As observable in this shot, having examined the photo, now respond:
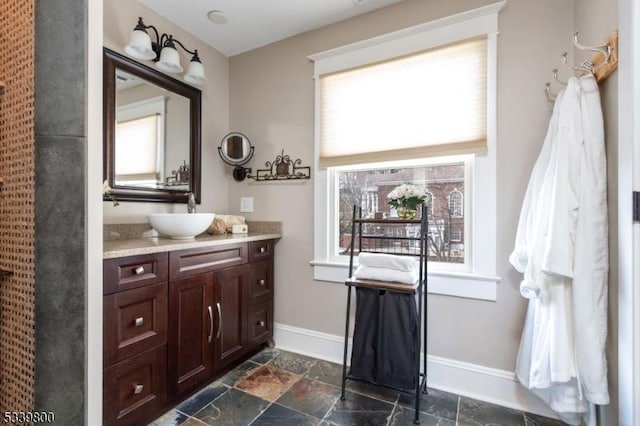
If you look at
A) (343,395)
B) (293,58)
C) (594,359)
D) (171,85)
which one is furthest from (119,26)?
(594,359)

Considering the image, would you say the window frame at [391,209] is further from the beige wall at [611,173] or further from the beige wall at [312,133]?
the beige wall at [611,173]

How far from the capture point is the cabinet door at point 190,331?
62.7 inches

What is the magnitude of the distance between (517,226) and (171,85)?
2480 millimetres

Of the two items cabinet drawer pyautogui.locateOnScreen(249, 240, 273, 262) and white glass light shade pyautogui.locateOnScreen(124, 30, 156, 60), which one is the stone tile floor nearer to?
cabinet drawer pyautogui.locateOnScreen(249, 240, 273, 262)

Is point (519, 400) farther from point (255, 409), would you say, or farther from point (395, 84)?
point (395, 84)

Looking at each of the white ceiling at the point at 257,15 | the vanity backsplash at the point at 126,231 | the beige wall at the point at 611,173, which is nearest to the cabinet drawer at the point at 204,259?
the vanity backsplash at the point at 126,231

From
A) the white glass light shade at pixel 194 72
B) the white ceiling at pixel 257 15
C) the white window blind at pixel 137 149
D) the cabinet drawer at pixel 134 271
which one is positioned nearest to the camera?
the cabinet drawer at pixel 134 271

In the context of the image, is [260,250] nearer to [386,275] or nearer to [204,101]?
[386,275]

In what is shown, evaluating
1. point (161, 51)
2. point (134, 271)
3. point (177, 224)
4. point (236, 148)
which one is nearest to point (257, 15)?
point (161, 51)

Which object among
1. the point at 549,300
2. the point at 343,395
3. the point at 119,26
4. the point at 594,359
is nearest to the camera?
the point at 594,359

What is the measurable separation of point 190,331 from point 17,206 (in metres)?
1.02

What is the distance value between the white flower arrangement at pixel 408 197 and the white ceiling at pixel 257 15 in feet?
4.28

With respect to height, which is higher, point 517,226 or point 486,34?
point 486,34

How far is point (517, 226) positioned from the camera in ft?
5.47
